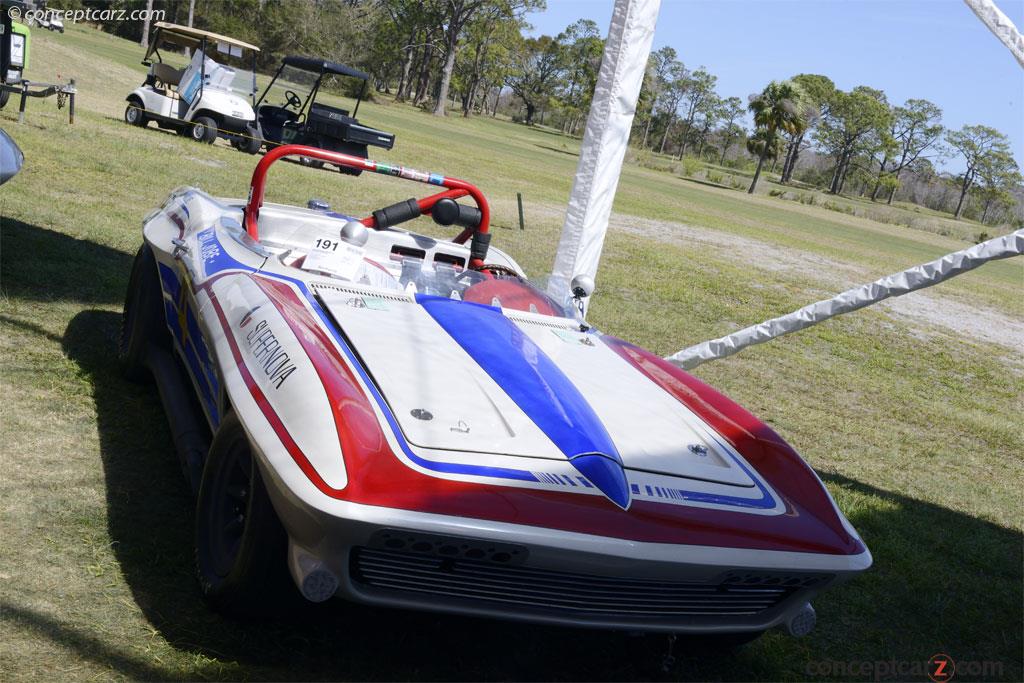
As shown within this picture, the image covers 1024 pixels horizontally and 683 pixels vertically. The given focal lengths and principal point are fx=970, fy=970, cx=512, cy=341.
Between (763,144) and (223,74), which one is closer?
(223,74)

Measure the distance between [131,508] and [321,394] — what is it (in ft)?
4.07

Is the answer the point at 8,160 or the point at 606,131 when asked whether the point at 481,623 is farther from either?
the point at 606,131

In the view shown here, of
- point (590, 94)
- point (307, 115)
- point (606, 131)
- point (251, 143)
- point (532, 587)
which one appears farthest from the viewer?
point (590, 94)

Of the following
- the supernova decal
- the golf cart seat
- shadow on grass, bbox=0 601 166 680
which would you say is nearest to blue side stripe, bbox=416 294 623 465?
the supernova decal

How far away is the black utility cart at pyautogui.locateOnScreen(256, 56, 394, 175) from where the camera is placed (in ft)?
58.8

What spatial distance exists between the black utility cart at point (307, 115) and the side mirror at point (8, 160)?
1324 centimetres

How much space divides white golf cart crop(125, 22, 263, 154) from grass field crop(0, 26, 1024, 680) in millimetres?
2498

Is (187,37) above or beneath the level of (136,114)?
above

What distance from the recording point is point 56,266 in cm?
650

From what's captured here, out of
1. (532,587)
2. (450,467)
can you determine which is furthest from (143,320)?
(532,587)

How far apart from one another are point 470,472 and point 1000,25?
3909 millimetres

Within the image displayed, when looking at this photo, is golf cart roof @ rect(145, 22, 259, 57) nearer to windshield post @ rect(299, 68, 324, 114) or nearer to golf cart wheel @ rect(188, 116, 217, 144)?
windshield post @ rect(299, 68, 324, 114)

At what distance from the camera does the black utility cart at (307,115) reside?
17.9 meters

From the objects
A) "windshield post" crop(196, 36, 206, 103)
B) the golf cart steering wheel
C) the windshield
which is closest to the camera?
the golf cart steering wheel
